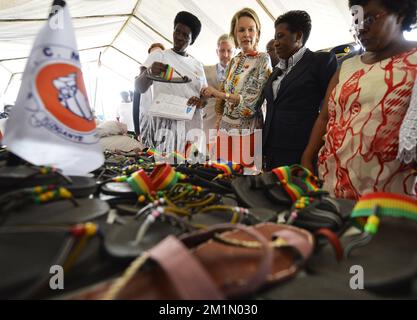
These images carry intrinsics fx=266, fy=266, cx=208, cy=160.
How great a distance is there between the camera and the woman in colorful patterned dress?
1.35m

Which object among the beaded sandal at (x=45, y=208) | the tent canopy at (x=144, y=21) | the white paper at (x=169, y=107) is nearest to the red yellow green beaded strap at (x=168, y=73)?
the white paper at (x=169, y=107)

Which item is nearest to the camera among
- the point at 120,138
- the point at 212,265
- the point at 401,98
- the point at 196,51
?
the point at 212,265

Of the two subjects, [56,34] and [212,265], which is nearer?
[212,265]

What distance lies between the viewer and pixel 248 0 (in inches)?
100

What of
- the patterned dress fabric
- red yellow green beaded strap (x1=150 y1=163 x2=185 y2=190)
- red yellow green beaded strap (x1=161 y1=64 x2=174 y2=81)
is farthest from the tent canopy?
red yellow green beaded strap (x1=150 y1=163 x2=185 y2=190)

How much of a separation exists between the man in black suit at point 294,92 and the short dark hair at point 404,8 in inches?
13.6

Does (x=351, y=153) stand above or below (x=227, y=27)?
below

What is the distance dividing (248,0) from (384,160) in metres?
2.42

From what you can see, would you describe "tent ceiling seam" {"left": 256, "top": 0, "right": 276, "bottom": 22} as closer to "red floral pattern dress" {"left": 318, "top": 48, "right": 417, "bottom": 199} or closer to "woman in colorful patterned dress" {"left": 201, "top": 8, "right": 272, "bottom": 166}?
"woman in colorful patterned dress" {"left": 201, "top": 8, "right": 272, "bottom": 166}

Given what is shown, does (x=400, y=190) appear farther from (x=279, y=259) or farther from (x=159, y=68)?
(x=159, y=68)

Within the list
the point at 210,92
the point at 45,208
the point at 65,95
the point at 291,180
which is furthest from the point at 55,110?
the point at 210,92

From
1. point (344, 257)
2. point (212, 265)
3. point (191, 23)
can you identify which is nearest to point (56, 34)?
point (212, 265)

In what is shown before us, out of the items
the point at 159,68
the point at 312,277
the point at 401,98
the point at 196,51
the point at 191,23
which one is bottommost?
the point at 312,277

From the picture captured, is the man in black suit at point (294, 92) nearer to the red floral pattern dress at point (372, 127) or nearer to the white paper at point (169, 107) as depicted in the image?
the red floral pattern dress at point (372, 127)
